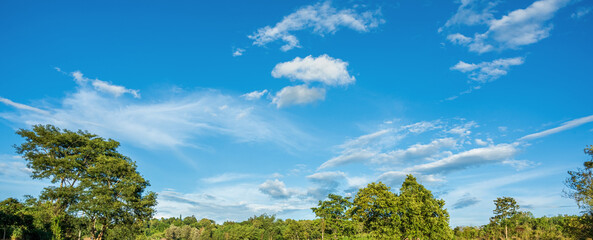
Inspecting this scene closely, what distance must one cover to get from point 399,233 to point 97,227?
132 feet

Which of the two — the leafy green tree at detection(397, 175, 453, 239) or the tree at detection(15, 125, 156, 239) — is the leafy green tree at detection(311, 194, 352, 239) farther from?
the tree at detection(15, 125, 156, 239)

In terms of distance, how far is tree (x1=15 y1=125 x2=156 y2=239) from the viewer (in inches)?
1518

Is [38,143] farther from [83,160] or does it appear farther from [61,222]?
[61,222]

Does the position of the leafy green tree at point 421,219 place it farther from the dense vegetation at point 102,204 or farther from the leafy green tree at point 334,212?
the leafy green tree at point 334,212

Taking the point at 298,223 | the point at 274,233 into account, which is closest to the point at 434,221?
the point at 298,223

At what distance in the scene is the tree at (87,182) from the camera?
38562mm

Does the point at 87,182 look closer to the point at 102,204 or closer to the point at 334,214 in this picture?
the point at 102,204

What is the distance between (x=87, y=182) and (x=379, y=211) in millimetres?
39081

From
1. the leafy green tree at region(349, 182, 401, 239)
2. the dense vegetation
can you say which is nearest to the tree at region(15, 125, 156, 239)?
the dense vegetation

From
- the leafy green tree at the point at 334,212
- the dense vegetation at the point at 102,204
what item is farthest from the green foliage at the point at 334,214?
the dense vegetation at the point at 102,204

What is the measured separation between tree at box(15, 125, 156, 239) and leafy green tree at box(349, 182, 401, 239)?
30.8 m

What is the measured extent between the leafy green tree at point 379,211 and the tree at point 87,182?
30.8 metres

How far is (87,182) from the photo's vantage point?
133 ft

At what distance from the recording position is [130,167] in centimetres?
4581
